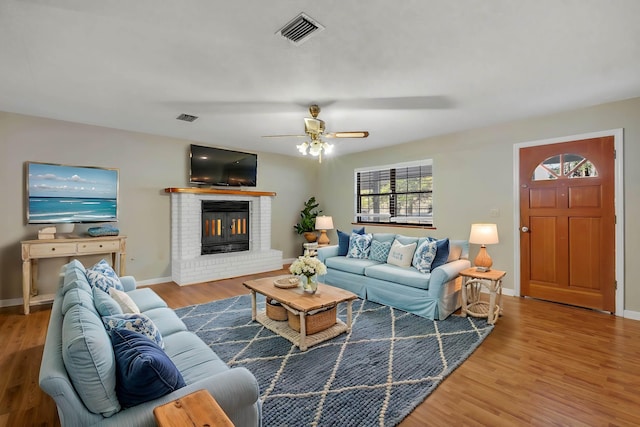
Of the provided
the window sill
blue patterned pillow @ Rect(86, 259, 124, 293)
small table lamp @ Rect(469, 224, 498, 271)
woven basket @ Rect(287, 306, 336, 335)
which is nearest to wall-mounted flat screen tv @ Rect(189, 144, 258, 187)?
the window sill

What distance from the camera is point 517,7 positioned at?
1.84m

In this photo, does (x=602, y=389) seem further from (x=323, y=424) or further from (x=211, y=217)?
(x=211, y=217)

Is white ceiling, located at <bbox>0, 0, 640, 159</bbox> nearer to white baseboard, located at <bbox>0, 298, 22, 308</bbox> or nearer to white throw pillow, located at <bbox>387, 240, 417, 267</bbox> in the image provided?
white throw pillow, located at <bbox>387, 240, 417, 267</bbox>

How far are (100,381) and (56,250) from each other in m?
3.53

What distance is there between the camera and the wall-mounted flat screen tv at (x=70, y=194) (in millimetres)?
3957

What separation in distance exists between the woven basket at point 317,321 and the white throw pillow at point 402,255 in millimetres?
1431

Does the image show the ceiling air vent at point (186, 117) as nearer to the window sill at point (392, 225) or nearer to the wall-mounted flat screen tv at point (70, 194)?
the wall-mounted flat screen tv at point (70, 194)

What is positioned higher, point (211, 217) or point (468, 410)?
point (211, 217)

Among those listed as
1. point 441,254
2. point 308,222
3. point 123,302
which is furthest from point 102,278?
point 308,222

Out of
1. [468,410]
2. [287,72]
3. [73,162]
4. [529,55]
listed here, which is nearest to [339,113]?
[287,72]

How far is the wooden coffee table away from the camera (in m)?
2.71

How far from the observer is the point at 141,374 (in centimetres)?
121

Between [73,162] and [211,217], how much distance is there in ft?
7.07

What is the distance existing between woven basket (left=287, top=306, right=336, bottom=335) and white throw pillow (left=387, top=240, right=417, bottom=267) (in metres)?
1.43
